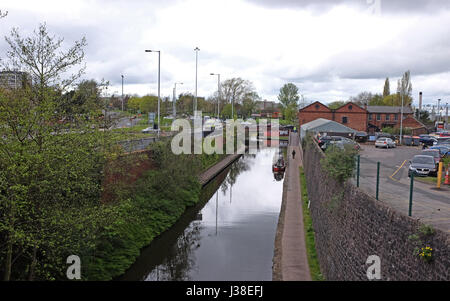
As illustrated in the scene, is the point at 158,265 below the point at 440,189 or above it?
below

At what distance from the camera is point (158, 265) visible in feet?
54.3

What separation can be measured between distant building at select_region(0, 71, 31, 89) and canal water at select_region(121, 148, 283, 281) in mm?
8080

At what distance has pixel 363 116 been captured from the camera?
207ft

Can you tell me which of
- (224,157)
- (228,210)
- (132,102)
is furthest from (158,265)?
(132,102)

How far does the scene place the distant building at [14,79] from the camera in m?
10.8

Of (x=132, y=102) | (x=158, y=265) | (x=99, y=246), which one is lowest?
(x=158, y=265)

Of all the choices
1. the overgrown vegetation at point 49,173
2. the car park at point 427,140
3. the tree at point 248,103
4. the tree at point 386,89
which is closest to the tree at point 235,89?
the tree at point 248,103

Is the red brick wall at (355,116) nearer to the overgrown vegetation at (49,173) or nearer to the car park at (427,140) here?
the car park at (427,140)

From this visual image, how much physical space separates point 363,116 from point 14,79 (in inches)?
2348

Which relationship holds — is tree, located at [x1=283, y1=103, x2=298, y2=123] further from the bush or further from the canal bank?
the bush

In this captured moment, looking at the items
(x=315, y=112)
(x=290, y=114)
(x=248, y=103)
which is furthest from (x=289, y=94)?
(x=315, y=112)

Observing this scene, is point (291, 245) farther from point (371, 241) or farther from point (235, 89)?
point (235, 89)
